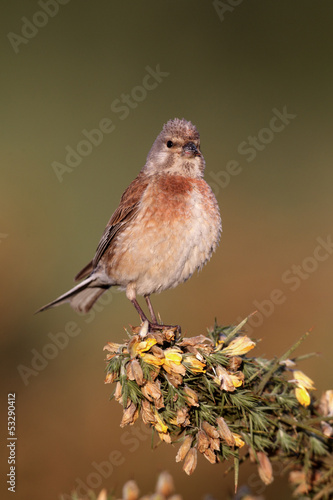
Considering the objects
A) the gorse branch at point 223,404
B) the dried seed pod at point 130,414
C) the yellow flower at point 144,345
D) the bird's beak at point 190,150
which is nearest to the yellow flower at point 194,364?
the gorse branch at point 223,404

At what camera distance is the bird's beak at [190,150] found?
377 cm

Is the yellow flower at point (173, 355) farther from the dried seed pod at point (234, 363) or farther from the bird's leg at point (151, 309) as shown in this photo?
the bird's leg at point (151, 309)

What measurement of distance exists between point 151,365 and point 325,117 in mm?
4513

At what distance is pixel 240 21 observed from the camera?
6297 millimetres

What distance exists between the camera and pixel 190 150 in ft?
12.4

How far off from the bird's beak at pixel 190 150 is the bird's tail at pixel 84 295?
3.56 feet

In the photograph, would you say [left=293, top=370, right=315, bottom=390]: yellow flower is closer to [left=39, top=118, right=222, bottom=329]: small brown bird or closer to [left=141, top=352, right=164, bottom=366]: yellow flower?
[left=141, top=352, right=164, bottom=366]: yellow flower

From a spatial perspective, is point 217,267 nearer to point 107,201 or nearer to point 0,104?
point 107,201

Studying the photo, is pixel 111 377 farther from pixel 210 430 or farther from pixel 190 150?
pixel 190 150

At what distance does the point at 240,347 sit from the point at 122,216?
82.6 inches

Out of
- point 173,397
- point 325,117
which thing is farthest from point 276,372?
point 325,117

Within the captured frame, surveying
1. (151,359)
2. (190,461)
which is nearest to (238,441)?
(190,461)

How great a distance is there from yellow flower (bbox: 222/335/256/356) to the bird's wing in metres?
1.96

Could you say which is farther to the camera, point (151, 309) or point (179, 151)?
point (151, 309)
